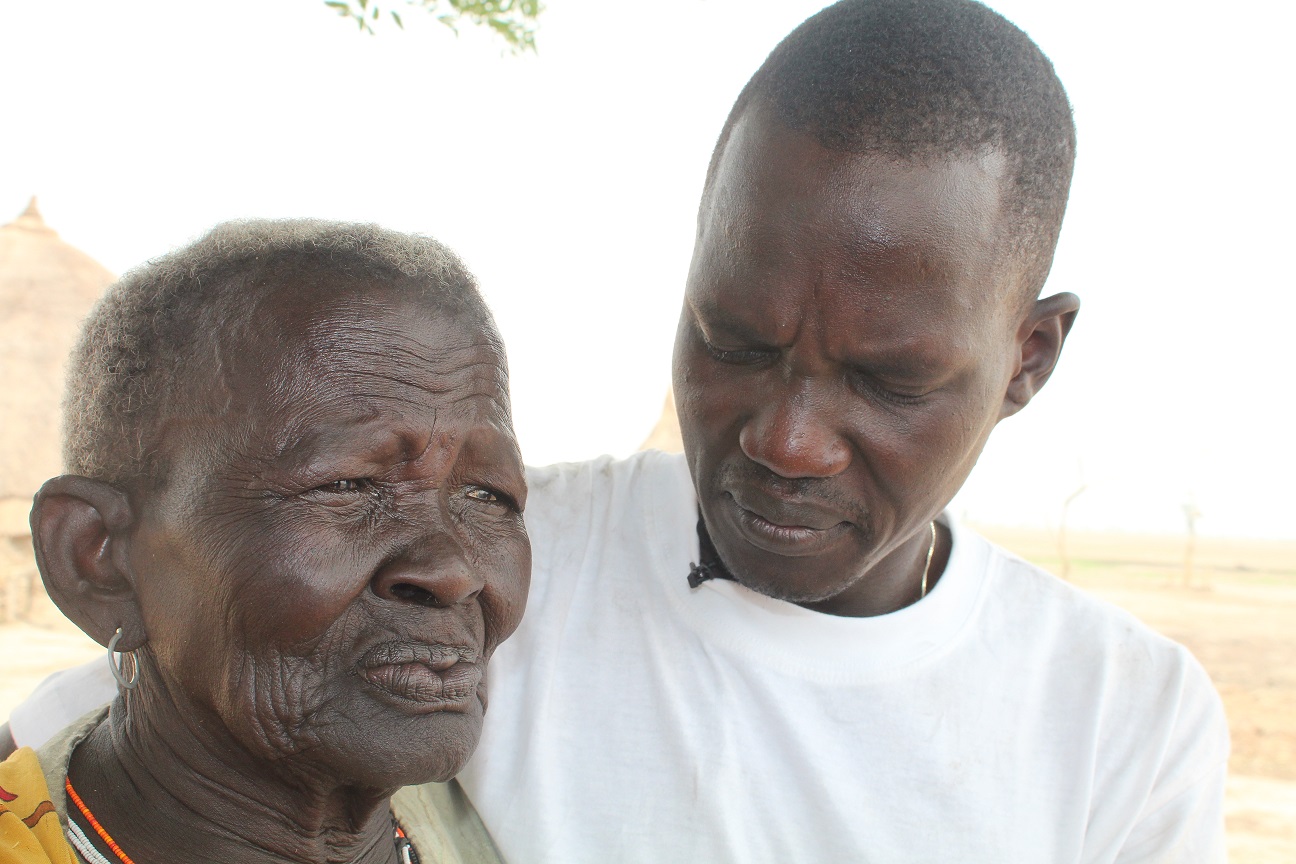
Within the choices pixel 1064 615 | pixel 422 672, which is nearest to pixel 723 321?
pixel 422 672

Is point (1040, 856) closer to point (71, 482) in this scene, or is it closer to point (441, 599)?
point (441, 599)

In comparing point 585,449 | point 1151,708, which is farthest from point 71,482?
point 585,449

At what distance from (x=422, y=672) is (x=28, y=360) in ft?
45.1

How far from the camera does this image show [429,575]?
1.60 metres

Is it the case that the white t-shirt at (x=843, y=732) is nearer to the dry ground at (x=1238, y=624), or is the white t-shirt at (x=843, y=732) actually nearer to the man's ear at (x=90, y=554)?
the man's ear at (x=90, y=554)

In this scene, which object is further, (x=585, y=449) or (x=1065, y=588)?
(x=585, y=449)

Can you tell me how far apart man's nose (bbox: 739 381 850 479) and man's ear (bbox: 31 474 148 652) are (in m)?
1.02

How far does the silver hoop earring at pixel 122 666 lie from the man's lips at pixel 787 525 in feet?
3.48

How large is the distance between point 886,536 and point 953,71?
0.85 metres

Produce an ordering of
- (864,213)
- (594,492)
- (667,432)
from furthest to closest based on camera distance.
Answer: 1. (667,432)
2. (594,492)
3. (864,213)

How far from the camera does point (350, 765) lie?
1.56 meters

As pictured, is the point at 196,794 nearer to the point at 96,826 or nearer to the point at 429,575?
the point at 96,826

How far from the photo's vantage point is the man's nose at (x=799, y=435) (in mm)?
1829

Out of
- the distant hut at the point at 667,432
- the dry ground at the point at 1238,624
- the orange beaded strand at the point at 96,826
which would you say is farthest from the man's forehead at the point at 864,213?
the distant hut at the point at 667,432
